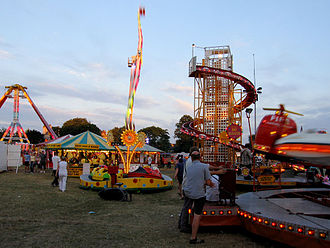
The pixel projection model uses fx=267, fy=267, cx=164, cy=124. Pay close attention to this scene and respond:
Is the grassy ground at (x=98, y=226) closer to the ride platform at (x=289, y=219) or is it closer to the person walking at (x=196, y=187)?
the person walking at (x=196, y=187)

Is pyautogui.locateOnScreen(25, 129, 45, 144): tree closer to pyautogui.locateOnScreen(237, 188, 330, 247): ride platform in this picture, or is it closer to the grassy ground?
the grassy ground

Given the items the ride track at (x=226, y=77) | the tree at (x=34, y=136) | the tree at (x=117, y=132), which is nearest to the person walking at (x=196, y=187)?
the ride track at (x=226, y=77)

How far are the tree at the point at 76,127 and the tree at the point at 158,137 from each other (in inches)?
519

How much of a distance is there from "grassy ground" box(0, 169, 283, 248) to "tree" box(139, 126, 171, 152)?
56715 mm

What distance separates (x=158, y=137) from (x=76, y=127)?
19.7 meters

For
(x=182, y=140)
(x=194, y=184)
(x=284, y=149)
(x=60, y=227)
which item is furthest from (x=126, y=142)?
(x=182, y=140)

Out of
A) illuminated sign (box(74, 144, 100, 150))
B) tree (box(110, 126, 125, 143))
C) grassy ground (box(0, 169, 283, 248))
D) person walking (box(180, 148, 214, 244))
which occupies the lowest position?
grassy ground (box(0, 169, 283, 248))

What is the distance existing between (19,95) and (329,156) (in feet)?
166

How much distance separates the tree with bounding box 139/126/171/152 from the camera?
2598 inches

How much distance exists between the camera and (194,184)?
4.82 m

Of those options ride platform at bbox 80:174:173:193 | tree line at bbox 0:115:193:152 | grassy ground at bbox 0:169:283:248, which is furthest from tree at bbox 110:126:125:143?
grassy ground at bbox 0:169:283:248

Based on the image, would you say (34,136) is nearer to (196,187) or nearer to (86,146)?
(86,146)

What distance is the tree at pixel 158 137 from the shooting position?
66.0 m

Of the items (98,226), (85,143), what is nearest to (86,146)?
(85,143)
